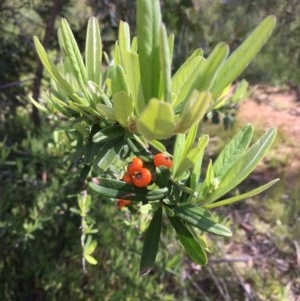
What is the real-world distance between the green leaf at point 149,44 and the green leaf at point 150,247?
27 centimetres

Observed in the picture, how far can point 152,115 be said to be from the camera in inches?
19.7

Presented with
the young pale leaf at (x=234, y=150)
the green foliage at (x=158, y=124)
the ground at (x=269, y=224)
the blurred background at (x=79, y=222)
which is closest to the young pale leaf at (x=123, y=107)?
the green foliage at (x=158, y=124)

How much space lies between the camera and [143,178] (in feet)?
2.44

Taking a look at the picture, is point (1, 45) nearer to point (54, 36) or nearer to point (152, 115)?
point (54, 36)

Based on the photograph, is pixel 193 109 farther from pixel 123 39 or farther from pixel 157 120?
pixel 123 39

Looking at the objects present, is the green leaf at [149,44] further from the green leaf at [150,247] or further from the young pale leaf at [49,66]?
the green leaf at [150,247]

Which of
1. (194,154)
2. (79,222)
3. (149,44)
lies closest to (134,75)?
(149,44)

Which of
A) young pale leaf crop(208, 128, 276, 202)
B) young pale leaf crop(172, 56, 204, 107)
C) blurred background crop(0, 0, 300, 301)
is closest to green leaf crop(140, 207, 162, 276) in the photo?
young pale leaf crop(208, 128, 276, 202)

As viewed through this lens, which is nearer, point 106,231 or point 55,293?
point 106,231

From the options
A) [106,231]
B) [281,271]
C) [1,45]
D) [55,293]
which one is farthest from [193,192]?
[281,271]

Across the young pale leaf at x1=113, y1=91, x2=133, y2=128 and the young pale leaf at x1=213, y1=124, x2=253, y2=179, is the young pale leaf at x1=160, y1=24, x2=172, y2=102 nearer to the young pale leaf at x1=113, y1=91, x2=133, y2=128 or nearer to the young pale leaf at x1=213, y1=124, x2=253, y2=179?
the young pale leaf at x1=113, y1=91, x2=133, y2=128

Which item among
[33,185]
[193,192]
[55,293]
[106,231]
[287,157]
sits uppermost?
[193,192]

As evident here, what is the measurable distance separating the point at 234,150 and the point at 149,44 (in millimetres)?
283

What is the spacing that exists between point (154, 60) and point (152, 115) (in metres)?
0.11
